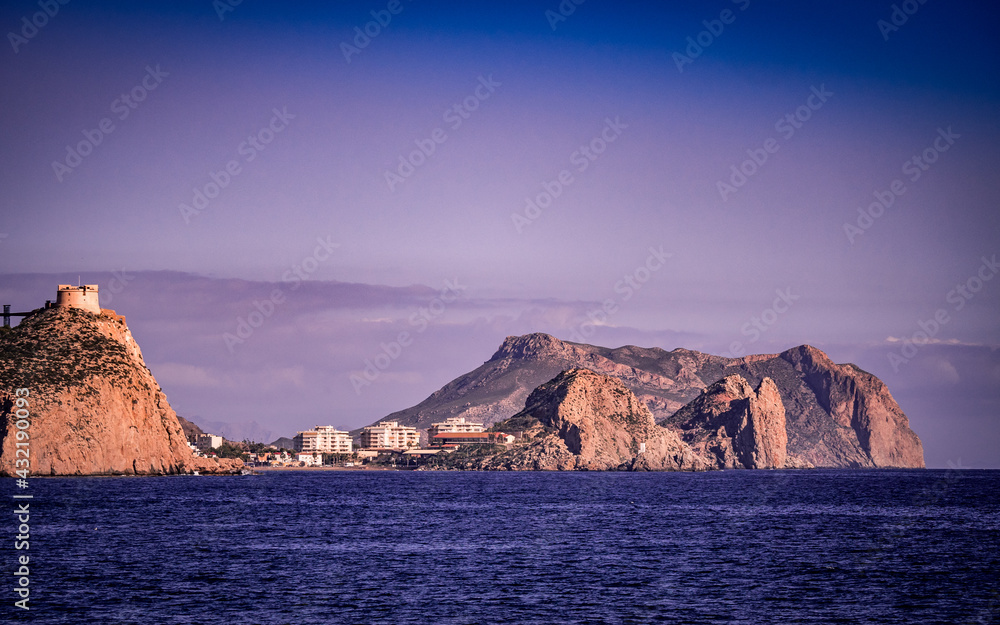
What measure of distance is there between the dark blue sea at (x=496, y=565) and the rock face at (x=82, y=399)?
5251cm

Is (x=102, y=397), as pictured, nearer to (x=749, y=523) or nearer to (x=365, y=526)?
(x=365, y=526)

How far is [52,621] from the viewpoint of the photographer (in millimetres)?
46688

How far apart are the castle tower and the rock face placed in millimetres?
1717

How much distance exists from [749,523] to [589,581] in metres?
46.6

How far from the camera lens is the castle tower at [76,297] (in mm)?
194000

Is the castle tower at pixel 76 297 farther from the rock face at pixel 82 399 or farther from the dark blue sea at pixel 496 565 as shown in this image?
the dark blue sea at pixel 496 565

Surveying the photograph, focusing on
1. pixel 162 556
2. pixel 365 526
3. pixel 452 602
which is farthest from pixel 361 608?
pixel 365 526

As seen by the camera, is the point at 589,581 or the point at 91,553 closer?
the point at 589,581

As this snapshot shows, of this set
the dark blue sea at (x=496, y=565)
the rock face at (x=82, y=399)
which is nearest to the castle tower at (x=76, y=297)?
the rock face at (x=82, y=399)

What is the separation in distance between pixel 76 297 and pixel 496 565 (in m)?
152

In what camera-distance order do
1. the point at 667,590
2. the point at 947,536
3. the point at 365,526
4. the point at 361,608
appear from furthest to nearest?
1. the point at 365,526
2. the point at 947,536
3. the point at 667,590
4. the point at 361,608

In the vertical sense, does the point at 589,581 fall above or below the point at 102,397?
below

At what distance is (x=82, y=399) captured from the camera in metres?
172

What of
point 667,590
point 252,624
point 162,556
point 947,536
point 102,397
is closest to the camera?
point 252,624
